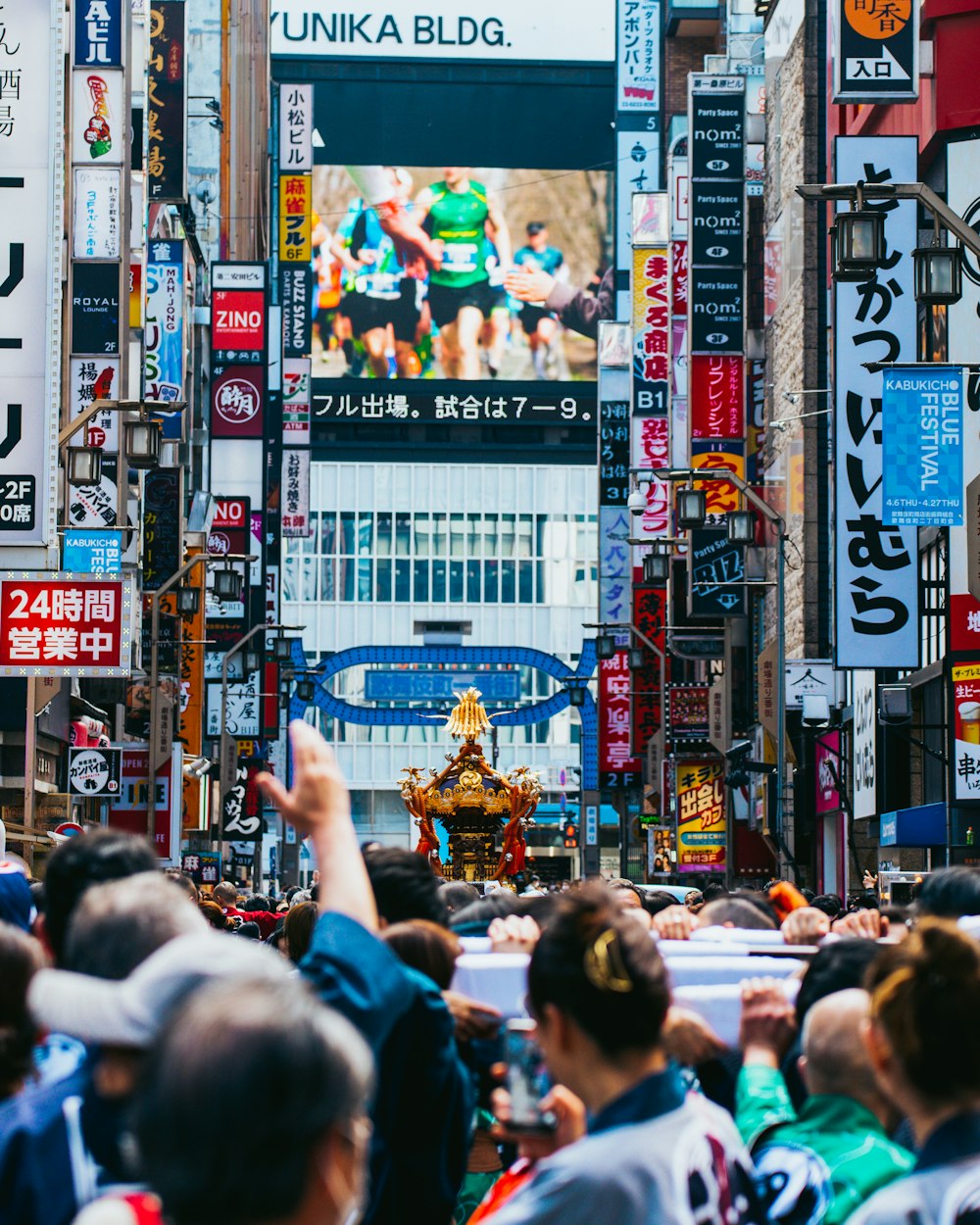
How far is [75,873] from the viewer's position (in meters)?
5.04

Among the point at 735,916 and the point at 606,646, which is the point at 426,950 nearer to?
the point at 735,916

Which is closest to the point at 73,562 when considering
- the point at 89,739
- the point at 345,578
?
the point at 89,739

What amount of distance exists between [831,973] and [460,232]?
12401 cm

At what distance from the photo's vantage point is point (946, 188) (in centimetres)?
2962

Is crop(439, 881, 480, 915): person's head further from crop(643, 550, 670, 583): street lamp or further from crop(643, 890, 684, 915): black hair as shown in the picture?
crop(643, 550, 670, 583): street lamp

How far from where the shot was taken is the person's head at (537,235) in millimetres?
128750

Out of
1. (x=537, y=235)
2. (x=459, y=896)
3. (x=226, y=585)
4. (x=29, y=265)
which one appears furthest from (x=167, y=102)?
(x=537, y=235)

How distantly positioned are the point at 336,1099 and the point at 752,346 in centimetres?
4865

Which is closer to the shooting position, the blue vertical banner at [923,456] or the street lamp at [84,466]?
the blue vertical banner at [923,456]

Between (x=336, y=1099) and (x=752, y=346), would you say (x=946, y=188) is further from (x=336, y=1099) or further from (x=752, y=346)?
(x=336, y=1099)

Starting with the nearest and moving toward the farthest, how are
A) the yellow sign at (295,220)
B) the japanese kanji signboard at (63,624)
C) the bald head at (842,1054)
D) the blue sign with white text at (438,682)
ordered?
1. the bald head at (842,1054)
2. the japanese kanji signboard at (63,624)
3. the yellow sign at (295,220)
4. the blue sign with white text at (438,682)

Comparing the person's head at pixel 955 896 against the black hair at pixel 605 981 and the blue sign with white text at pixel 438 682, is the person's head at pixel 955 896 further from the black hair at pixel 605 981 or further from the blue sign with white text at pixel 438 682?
the blue sign with white text at pixel 438 682

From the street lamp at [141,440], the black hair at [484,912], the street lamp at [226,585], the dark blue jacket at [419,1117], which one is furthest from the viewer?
the street lamp at [226,585]

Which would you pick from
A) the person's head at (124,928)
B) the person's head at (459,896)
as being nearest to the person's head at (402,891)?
the person's head at (124,928)
